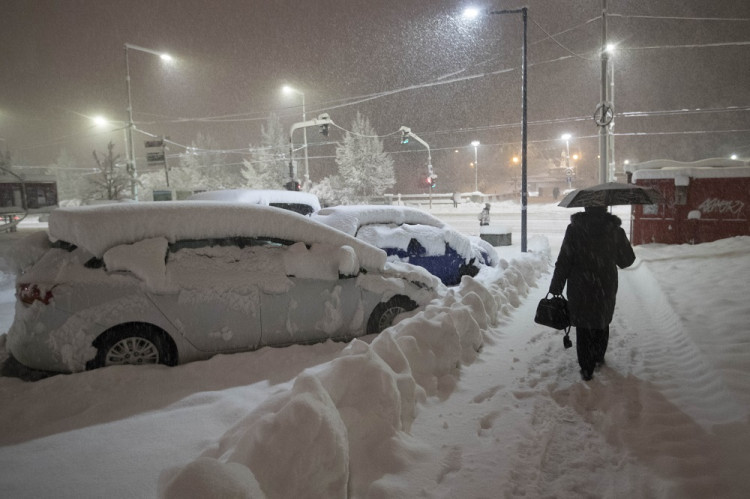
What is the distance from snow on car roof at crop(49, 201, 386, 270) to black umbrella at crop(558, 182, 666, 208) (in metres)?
2.52

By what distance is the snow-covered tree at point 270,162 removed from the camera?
55906mm

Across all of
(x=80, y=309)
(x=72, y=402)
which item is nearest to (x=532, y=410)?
(x=72, y=402)

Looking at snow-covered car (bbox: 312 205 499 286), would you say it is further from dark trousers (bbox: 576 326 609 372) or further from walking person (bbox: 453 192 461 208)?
walking person (bbox: 453 192 461 208)

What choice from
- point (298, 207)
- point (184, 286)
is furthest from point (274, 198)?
point (184, 286)

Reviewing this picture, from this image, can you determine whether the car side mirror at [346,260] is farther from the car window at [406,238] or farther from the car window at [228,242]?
the car window at [406,238]

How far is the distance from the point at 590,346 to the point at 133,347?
14.1 ft

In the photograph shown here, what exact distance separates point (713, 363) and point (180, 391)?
4805 millimetres

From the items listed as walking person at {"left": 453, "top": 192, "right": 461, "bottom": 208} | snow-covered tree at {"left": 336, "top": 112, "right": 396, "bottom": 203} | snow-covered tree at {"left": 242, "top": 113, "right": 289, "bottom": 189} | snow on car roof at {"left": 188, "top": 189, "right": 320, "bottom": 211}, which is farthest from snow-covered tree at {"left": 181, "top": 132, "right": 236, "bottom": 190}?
snow on car roof at {"left": 188, "top": 189, "right": 320, "bottom": 211}

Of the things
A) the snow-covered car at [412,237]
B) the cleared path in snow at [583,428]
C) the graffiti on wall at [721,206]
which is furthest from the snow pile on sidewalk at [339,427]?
the graffiti on wall at [721,206]

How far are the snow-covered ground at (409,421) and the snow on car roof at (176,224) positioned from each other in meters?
1.21

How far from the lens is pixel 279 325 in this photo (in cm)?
462

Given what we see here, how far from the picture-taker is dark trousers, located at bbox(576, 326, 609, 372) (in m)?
4.09

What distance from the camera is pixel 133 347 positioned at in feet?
13.6

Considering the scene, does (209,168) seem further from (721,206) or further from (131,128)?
(721,206)
